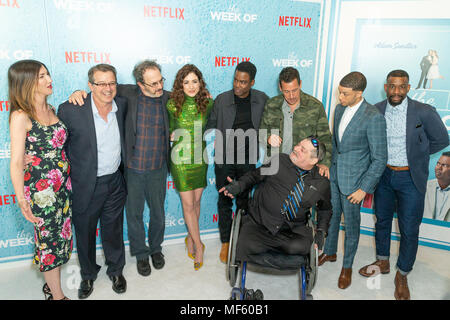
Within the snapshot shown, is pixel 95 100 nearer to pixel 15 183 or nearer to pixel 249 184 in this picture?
pixel 15 183

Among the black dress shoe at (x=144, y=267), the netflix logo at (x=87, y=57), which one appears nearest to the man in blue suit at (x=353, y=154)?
the black dress shoe at (x=144, y=267)

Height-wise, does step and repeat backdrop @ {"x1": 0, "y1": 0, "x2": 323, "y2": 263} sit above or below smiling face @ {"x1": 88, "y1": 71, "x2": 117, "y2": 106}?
above

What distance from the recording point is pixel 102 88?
2648mm

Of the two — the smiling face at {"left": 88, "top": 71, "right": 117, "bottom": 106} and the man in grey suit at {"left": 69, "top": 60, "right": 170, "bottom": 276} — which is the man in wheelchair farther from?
the smiling face at {"left": 88, "top": 71, "right": 117, "bottom": 106}

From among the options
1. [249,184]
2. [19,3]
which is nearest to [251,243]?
[249,184]

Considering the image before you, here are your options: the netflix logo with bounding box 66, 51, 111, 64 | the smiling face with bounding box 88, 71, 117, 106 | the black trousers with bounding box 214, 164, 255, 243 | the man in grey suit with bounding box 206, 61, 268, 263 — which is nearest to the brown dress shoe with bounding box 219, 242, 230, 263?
the black trousers with bounding box 214, 164, 255, 243

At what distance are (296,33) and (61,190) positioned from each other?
113 inches

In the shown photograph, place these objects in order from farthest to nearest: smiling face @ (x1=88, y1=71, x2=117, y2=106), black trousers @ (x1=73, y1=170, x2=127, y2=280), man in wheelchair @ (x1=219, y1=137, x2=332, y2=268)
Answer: black trousers @ (x1=73, y1=170, x2=127, y2=280) → man in wheelchair @ (x1=219, y1=137, x2=332, y2=268) → smiling face @ (x1=88, y1=71, x2=117, y2=106)

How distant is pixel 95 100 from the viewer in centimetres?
272

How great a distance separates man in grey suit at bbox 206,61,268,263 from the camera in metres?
3.24

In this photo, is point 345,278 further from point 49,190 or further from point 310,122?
point 49,190

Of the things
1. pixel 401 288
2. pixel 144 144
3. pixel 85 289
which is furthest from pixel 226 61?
pixel 401 288

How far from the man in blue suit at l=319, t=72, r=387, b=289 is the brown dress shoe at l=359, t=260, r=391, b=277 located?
0.29 metres

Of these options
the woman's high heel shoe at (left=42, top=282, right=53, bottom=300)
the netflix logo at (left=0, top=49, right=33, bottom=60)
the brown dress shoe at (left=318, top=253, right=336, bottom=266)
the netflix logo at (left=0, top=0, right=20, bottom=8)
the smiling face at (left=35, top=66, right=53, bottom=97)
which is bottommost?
the woman's high heel shoe at (left=42, top=282, right=53, bottom=300)
